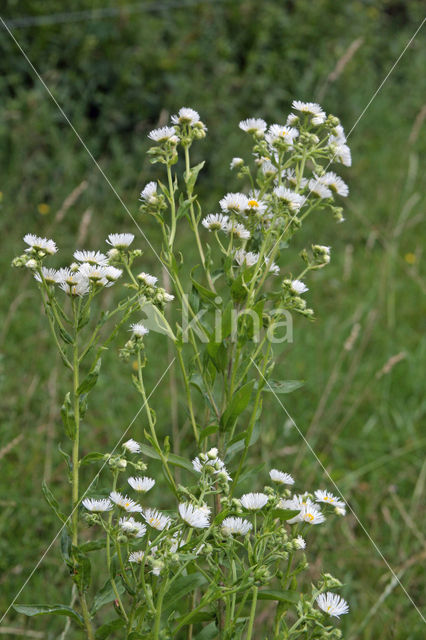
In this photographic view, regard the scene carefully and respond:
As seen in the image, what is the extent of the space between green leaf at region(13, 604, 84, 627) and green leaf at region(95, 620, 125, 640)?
0.03 m

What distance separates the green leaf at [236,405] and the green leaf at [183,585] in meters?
0.21

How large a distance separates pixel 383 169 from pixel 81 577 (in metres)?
3.30

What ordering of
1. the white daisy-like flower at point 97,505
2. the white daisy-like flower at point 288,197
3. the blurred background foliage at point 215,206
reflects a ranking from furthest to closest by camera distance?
the blurred background foliage at point 215,206 < the white daisy-like flower at point 288,197 < the white daisy-like flower at point 97,505

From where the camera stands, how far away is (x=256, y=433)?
111cm

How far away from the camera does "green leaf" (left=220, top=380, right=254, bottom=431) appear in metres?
0.99

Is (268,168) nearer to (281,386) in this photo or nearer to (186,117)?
(186,117)

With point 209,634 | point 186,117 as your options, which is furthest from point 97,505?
point 186,117

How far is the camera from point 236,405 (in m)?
1.01

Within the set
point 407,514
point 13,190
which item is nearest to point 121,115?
point 13,190

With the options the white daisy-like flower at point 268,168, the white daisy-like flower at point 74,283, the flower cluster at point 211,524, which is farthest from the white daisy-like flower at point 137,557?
the white daisy-like flower at point 268,168

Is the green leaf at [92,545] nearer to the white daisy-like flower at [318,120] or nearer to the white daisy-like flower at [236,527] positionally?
the white daisy-like flower at [236,527]

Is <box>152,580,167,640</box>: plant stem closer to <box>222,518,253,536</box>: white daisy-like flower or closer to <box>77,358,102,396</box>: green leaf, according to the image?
<box>222,518,253,536</box>: white daisy-like flower

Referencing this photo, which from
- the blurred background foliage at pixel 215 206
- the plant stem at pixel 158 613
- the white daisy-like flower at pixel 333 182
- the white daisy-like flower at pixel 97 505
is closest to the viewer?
the plant stem at pixel 158 613

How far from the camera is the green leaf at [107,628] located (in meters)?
0.93
